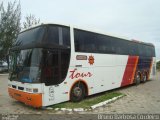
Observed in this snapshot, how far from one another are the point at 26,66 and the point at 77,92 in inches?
106

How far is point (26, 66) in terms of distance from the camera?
8656 millimetres

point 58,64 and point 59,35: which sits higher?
point 59,35

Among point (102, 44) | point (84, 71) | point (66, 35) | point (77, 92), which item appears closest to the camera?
point (66, 35)

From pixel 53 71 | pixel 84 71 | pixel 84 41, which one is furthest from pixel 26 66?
pixel 84 41

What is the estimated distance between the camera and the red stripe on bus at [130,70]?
14.7m

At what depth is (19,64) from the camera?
9.11m

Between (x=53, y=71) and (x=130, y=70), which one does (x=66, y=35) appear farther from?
(x=130, y=70)

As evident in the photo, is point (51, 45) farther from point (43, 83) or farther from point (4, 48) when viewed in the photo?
point (4, 48)

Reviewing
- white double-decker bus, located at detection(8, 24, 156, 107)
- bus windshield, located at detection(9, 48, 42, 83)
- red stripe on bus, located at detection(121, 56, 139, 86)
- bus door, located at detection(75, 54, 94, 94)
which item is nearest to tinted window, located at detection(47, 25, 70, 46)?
white double-decker bus, located at detection(8, 24, 156, 107)

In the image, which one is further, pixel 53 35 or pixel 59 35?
pixel 59 35

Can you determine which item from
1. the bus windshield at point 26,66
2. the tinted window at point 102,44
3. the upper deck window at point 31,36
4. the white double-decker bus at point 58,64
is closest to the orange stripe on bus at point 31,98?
the white double-decker bus at point 58,64

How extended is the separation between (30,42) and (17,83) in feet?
5.96

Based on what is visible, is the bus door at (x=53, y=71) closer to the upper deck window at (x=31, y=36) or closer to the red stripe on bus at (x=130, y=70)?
the upper deck window at (x=31, y=36)

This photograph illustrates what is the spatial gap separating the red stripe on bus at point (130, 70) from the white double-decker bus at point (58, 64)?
2240mm
